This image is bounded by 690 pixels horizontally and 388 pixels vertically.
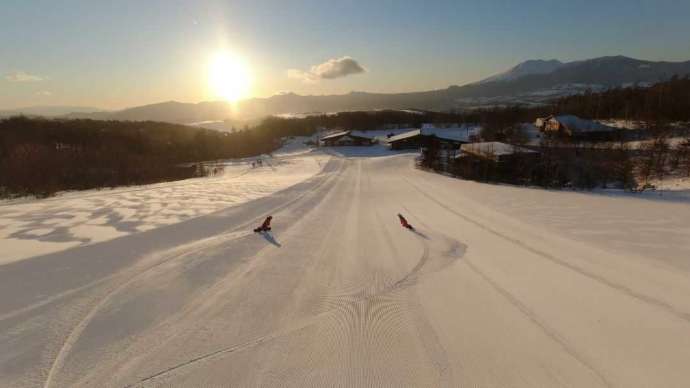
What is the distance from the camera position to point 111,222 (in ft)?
25.4

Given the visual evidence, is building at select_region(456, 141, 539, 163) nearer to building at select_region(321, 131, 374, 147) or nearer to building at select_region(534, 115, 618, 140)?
building at select_region(534, 115, 618, 140)

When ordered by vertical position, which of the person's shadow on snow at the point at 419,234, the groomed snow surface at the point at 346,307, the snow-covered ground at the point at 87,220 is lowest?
the person's shadow on snow at the point at 419,234

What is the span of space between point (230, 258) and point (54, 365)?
116 inches

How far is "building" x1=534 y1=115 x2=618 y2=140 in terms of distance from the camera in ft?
155

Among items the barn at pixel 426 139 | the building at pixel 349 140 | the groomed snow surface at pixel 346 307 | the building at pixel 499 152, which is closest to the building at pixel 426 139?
the barn at pixel 426 139

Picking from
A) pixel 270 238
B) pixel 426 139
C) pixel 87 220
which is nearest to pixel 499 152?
pixel 270 238

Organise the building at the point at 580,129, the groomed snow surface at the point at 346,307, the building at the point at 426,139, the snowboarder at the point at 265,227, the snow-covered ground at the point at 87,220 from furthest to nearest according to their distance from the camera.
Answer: the building at the point at 426,139
the building at the point at 580,129
the snowboarder at the point at 265,227
the snow-covered ground at the point at 87,220
the groomed snow surface at the point at 346,307

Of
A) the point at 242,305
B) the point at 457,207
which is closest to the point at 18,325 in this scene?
the point at 242,305

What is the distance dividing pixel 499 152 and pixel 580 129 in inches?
1294

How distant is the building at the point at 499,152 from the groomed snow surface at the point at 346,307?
17090mm

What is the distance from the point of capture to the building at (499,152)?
23.9 meters

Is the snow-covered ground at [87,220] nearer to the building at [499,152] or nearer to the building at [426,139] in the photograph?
the building at [499,152]

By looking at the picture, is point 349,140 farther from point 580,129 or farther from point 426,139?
point 580,129

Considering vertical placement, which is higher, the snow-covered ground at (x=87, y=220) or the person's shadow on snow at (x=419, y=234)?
the snow-covered ground at (x=87, y=220)
